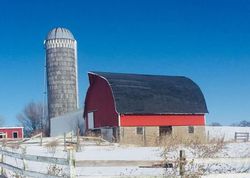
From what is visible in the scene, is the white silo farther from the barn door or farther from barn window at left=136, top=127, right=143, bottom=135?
barn window at left=136, top=127, right=143, bottom=135

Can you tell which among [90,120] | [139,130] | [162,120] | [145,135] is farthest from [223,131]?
[90,120]

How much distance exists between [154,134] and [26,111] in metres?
53.4

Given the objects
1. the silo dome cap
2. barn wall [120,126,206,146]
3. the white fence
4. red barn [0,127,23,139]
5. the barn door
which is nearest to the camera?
barn wall [120,126,206,146]

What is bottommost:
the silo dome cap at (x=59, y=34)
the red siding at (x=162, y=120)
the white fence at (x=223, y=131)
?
the white fence at (x=223, y=131)

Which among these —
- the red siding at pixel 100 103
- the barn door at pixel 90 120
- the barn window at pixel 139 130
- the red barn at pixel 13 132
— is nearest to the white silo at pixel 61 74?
the red barn at pixel 13 132

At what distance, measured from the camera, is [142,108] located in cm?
3950

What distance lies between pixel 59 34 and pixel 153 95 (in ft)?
92.0

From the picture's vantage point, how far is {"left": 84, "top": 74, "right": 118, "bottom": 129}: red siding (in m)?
39.3

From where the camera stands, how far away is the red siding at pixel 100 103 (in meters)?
39.3

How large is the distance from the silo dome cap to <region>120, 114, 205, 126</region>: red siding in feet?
95.5

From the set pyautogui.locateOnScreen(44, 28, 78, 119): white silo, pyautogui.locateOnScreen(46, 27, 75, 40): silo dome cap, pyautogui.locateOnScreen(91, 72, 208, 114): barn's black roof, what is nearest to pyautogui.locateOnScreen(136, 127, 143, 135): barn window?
pyautogui.locateOnScreen(91, 72, 208, 114): barn's black roof

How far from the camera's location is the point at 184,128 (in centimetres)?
4100

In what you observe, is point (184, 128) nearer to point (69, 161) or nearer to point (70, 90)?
point (70, 90)

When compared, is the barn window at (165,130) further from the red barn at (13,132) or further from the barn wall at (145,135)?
the red barn at (13,132)
